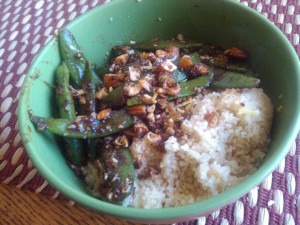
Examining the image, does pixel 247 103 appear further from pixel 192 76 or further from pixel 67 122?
pixel 67 122

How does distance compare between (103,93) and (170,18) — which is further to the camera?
(170,18)

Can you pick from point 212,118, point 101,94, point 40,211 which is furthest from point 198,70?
point 40,211

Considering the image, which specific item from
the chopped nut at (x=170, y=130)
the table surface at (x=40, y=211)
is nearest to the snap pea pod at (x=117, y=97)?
the chopped nut at (x=170, y=130)

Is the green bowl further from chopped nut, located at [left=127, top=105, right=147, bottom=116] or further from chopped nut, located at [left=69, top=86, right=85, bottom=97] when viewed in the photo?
chopped nut, located at [left=127, top=105, right=147, bottom=116]

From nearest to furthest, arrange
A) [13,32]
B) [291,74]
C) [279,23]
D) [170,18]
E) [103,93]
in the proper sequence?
[291,74]
[103,93]
[170,18]
[279,23]
[13,32]

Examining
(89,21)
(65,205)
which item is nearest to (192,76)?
(89,21)

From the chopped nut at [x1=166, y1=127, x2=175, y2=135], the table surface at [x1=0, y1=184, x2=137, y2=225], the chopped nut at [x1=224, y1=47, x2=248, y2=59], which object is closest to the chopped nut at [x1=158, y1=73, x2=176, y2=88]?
the chopped nut at [x1=166, y1=127, x2=175, y2=135]

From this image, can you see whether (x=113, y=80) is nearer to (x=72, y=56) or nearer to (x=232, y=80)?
(x=72, y=56)
